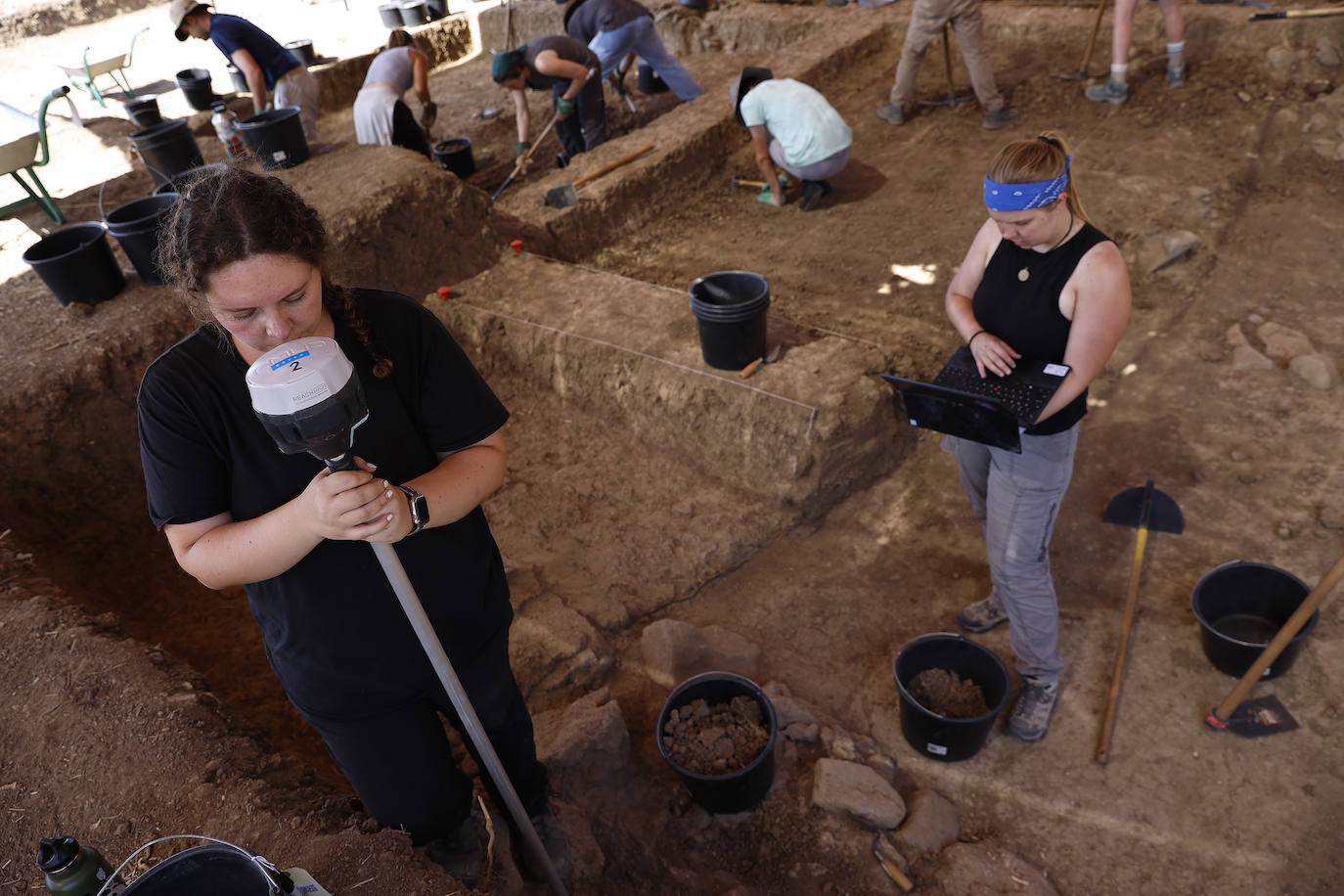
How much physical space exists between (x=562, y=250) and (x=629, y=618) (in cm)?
314

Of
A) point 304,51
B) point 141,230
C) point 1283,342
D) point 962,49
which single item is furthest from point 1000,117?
point 304,51

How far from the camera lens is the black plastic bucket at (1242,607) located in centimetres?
278

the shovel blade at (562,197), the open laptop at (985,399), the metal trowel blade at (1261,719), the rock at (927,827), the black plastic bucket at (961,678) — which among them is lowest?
the metal trowel blade at (1261,719)

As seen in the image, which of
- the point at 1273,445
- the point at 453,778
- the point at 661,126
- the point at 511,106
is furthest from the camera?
the point at 511,106

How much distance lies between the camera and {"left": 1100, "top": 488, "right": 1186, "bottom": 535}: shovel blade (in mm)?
3197

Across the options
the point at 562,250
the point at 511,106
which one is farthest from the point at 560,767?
the point at 511,106

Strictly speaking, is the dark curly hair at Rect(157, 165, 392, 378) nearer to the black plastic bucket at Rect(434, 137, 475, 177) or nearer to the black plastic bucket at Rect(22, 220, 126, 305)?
the black plastic bucket at Rect(22, 220, 126, 305)

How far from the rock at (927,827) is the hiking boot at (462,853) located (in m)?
1.32

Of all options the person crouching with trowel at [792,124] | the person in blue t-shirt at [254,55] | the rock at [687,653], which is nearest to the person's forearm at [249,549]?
the rock at [687,653]

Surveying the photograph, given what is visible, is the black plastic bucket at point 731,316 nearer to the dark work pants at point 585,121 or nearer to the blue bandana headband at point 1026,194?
the blue bandana headband at point 1026,194

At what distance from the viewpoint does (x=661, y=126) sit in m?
6.76

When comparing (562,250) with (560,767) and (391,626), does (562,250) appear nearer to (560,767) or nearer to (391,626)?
(560,767)

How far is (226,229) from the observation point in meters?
1.27

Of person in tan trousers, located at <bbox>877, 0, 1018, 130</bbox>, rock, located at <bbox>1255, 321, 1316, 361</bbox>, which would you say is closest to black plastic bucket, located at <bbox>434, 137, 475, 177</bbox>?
person in tan trousers, located at <bbox>877, 0, 1018, 130</bbox>
